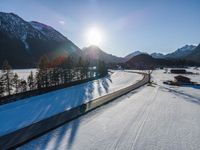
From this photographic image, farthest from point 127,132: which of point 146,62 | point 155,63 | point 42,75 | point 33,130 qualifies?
point 146,62

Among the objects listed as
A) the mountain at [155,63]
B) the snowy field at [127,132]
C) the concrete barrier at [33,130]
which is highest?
the mountain at [155,63]

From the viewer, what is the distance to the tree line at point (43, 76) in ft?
131

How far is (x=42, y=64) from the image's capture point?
50125 mm

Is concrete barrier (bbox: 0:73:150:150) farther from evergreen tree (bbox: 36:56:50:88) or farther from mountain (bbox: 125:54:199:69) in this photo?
mountain (bbox: 125:54:199:69)

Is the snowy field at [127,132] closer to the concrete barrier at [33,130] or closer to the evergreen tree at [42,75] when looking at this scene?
the concrete barrier at [33,130]

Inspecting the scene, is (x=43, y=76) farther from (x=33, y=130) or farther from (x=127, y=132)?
(x=127, y=132)

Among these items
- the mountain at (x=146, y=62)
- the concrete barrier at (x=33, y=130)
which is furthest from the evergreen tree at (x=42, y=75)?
the mountain at (x=146, y=62)

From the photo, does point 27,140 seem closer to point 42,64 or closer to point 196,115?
point 196,115

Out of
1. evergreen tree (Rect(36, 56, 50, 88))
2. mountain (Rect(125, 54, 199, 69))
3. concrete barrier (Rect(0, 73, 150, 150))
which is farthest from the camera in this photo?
mountain (Rect(125, 54, 199, 69))

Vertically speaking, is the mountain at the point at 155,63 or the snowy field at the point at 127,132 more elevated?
the mountain at the point at 155,63

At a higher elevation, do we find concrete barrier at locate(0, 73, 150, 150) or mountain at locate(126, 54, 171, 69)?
mountain at locate(126, 54, 171, 69)

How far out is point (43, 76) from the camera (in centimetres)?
4950

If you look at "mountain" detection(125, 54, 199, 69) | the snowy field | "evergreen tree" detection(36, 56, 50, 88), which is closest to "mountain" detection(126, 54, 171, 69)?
"mountain" detection(125, 54, 199, 69)

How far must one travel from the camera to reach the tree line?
40.1m
